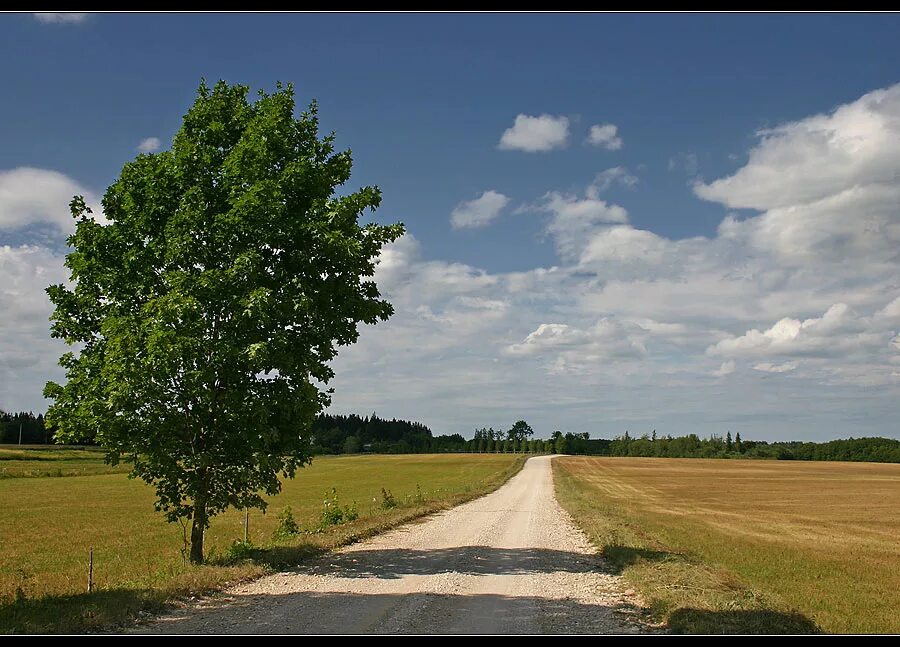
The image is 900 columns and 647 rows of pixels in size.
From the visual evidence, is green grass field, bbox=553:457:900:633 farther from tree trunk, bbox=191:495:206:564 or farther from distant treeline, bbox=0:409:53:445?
distant treeline, bbox=0:409:53:445

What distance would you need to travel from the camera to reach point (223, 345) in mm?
17312

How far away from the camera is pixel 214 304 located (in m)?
18.2

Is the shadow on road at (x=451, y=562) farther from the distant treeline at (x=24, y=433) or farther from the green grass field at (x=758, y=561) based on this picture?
the distant treeline at (x=24, y=433)

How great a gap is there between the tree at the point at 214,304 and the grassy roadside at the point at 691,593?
9.66 meters

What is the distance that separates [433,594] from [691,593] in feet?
17.9

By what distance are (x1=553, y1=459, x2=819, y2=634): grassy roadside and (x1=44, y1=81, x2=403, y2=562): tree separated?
966 cm

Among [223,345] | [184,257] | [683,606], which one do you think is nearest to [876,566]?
[683,606]

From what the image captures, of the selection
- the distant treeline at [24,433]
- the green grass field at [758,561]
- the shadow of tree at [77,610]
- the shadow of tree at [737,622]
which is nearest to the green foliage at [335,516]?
the green grass field at [758,561]

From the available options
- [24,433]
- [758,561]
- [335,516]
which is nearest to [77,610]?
[335,516]

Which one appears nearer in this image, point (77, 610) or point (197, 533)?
point (77, 610)

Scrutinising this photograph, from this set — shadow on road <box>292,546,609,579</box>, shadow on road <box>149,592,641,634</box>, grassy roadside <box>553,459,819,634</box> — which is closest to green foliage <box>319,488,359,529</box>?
shadow on road <box>292,546,609,579</box>

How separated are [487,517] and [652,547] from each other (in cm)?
1236

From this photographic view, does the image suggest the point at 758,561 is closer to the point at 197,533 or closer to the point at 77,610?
the point at 197,533

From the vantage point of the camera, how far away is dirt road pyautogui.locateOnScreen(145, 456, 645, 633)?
39.1ft
